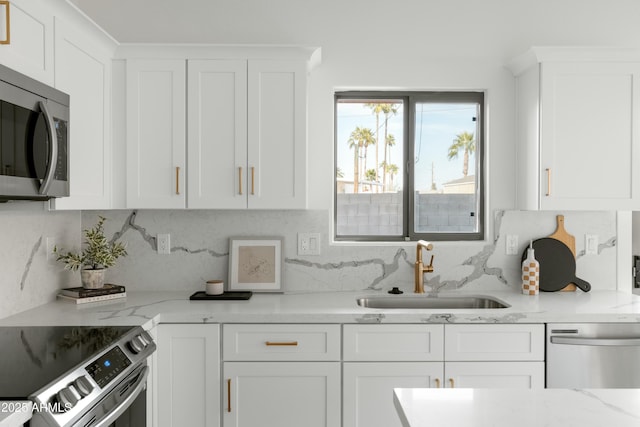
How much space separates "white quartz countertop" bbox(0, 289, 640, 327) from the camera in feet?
7.32

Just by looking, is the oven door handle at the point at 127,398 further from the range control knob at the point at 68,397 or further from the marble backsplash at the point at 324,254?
the marble backsplash at the point at 324,254

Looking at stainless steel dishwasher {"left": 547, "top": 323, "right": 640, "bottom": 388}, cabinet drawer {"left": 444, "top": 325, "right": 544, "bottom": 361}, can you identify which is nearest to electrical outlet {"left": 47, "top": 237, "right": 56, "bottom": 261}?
cabinet drawer {"left": 444, "top": 325, "right": 544, "bottom": 361}

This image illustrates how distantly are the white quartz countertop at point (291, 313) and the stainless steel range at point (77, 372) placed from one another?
242 mm

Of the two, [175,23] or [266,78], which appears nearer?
[266,78]

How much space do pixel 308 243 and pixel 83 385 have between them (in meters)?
1.65

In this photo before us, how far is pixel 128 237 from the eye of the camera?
9.66 ft

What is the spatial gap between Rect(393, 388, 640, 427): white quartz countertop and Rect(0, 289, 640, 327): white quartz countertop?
1.03 meters

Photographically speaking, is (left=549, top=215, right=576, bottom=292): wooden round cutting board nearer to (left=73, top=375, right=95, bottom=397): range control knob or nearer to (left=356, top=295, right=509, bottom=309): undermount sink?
(left=356, top=295, right=509, bottom=309): undermount sink

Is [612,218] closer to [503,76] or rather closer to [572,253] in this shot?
[572,253]

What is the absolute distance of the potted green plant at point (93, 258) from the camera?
2617 millimetres

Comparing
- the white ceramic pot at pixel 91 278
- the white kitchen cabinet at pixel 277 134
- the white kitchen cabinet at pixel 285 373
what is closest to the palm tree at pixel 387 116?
the white kitchen cabinet at pixel 277 134

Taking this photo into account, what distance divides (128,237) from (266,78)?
3.99 feet

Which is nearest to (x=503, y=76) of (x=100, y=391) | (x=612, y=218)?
(x=612, y=218)

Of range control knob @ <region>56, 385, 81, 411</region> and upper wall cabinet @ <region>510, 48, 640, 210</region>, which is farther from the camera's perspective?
upper wall cabinet @ <region>510, 48, 640, 210</region>
